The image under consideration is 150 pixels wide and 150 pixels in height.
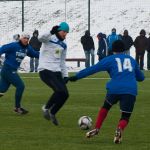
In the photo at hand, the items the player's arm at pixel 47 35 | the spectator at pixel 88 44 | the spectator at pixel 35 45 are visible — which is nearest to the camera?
the player's arm at pixel 47 35

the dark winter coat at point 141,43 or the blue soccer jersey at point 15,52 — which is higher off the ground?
the blue soccer jersey at point 15,52

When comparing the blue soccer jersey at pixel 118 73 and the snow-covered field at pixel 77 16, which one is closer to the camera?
the blue soccer jersey at pixel 118 73

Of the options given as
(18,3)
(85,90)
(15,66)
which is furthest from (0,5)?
(15,66)

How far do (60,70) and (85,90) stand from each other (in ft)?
33.7

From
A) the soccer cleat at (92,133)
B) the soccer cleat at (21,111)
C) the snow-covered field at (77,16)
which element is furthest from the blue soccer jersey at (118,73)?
the snow-covered field at (77,16)

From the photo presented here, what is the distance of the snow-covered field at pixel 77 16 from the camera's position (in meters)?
56.2

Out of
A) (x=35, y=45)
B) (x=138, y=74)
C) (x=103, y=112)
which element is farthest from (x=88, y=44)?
(x=103, y=112)

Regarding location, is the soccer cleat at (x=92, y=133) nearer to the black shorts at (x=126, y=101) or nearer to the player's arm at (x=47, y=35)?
the black shorts at (x=126, y=101)

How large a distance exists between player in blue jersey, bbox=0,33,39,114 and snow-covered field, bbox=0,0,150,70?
35.7 meters

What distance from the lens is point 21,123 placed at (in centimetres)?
1634

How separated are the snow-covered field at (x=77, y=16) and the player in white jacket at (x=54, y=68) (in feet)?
125

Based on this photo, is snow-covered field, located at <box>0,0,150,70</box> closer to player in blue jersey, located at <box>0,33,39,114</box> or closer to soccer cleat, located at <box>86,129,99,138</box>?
player in blue jersey, located at <box>0,33,39,114</box>

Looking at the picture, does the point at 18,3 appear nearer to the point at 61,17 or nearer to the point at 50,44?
the point at 61,17

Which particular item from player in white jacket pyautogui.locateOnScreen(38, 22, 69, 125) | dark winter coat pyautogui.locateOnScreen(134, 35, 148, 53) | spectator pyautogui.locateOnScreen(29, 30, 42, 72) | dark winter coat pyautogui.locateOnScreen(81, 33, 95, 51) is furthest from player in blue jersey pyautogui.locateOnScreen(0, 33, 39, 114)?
dark winter coat pyautogui.locateOnScreen(134, 35, 148, 53)
